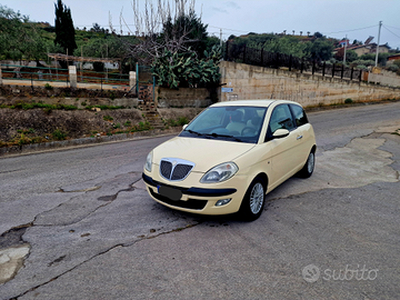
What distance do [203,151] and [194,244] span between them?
1.25m

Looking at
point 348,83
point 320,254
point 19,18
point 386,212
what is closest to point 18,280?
point 320,254

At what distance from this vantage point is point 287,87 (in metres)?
21.0

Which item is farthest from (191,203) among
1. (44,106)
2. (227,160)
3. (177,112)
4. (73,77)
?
(73,77)

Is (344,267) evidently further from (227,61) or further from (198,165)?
(227,61)

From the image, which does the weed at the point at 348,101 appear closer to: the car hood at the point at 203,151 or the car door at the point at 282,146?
the car door at the point at 282,146

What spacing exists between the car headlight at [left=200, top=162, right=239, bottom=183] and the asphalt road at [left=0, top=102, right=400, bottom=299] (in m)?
0.70

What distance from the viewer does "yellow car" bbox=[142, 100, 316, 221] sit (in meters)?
3.45

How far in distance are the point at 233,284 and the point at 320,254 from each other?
1.18 m

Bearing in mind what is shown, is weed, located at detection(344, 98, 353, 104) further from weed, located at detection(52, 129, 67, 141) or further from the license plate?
the license plate

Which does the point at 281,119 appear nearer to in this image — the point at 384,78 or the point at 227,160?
the point at 227,160

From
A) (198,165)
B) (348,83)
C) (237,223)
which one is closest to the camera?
(198,165)

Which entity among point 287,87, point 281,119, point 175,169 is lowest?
point 175,169

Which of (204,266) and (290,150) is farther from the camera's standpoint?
(290,150)

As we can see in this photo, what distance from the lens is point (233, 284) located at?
255 cm
